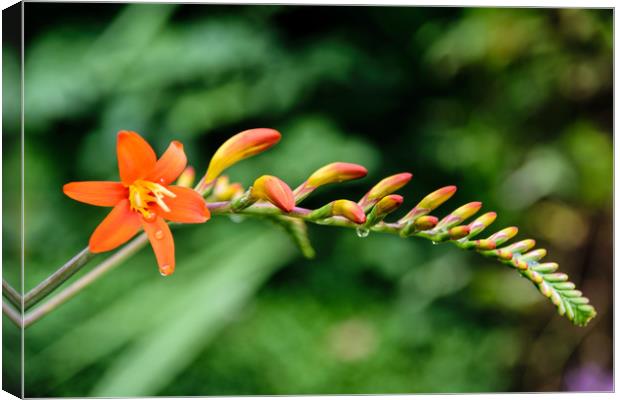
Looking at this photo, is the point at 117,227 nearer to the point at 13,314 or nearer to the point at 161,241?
the point at 161,241

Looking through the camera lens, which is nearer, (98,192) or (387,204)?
(387,204)

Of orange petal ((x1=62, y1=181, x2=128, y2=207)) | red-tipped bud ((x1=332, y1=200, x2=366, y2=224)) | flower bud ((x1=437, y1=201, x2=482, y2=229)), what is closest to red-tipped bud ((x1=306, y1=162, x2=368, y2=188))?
red-tipped bud ((x1=332, y1=200, x2=366, y2=224))

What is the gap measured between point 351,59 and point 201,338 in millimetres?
1305

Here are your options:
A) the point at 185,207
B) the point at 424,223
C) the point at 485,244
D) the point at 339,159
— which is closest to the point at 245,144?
the point at 185,207

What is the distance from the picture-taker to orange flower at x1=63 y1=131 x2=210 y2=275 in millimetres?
1803

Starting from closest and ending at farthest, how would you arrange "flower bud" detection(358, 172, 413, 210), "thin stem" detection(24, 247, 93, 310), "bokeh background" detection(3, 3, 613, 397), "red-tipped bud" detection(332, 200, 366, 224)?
"thin stem" detection(24, 247, 93, 310), "red-tipped bud" detection(332, 200, 366, 224), "flower bud" detection(358, 172, 413, 210), "bokeh background" detection(3, 3, 613, 397)

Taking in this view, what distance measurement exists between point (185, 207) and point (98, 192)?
209 millimetres

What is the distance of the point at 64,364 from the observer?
3.12 meters

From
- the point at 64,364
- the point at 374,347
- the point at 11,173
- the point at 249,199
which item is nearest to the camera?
the point at 249,199

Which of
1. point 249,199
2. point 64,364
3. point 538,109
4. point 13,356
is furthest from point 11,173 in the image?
point 538,109

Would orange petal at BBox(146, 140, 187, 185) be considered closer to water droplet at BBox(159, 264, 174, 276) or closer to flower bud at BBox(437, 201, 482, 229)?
water droplet at BBox(159, 264, 174, 276)

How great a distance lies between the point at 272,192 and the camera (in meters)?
1.64

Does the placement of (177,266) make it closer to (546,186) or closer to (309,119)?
(309,119)

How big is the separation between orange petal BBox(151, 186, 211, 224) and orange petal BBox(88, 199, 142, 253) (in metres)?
0.06
